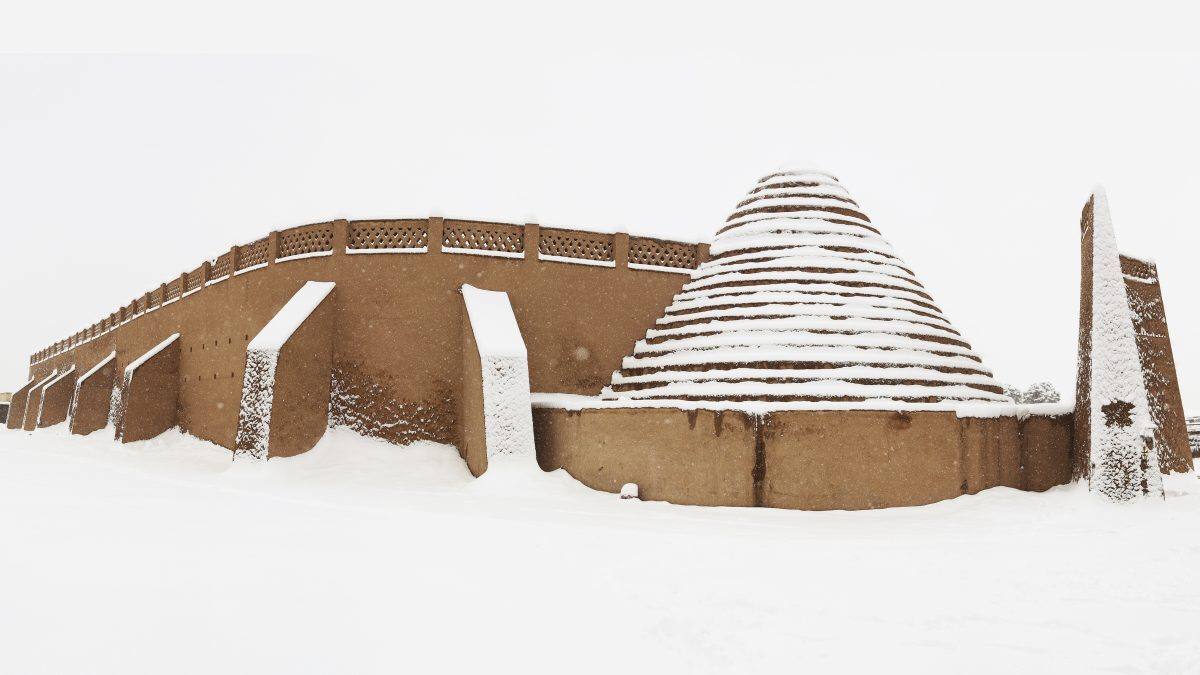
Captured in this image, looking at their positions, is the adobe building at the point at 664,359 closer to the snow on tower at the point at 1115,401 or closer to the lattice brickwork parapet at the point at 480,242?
the lattice brickwork parapet at the point at 480,242

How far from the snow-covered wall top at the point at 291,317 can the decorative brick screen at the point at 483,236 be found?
218cm

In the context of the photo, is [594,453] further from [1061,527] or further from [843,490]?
[1061,527]

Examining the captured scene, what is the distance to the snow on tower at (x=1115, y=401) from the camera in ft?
31.2

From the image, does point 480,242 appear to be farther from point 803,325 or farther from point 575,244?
point 803,325

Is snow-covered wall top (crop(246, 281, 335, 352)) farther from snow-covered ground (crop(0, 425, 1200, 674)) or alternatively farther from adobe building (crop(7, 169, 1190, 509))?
snow-covered ground (crop(0, 425, 1200, 674))

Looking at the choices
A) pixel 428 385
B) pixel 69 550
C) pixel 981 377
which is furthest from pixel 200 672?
pixel 981 377

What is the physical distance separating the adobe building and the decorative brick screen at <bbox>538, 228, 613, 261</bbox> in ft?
0.13

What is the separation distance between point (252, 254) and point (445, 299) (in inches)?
196

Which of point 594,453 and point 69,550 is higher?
point 594,453

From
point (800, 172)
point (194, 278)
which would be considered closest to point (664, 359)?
point (800, 172)

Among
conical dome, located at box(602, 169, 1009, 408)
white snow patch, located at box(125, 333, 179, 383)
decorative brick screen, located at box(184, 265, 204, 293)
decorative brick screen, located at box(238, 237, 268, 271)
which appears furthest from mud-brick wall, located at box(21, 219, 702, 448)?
white snow patch, located at box(125, 333, 179, 383)

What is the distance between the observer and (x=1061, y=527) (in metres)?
8.23

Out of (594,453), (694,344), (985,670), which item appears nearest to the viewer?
(985,670)

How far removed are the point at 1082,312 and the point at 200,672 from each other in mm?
11487
